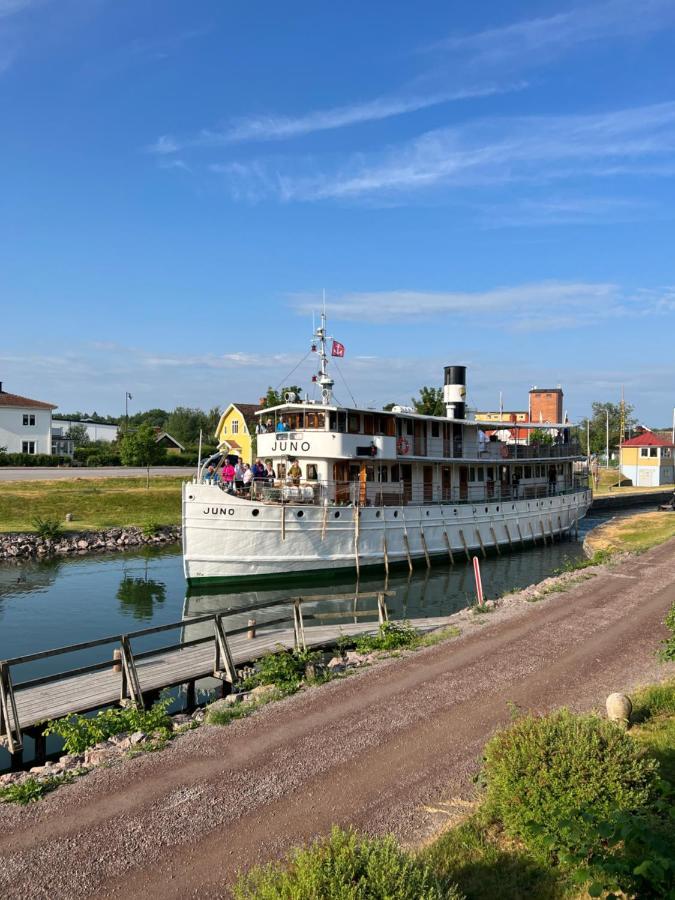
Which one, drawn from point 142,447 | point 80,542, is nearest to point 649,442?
point 142,447

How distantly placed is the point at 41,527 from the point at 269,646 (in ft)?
83.1

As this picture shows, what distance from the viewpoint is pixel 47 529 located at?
119 ft

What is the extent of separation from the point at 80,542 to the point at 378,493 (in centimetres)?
1693

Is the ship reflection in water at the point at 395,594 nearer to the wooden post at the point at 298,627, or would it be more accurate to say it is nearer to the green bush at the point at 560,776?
the wooden post at the point at 298,627

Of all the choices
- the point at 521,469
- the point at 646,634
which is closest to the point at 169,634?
the point at 646,634

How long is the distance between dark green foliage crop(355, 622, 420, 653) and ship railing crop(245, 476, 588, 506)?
12642 mm

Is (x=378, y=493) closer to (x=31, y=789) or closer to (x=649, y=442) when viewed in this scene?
(x=31, y=789)

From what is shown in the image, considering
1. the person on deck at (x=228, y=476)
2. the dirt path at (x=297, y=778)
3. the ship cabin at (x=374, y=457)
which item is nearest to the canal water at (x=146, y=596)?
the ship cabin at (x=374, y=457)

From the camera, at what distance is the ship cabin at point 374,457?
2917 centimetres

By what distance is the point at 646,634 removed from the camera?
595 inches

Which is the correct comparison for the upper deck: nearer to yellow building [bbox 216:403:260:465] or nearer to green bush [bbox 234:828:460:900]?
green bush [bbox 234:828:460:900]

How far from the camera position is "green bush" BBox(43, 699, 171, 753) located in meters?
10.7

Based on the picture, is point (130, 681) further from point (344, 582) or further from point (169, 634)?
point (344, 582)

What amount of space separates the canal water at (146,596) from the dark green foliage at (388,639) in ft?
4.21
